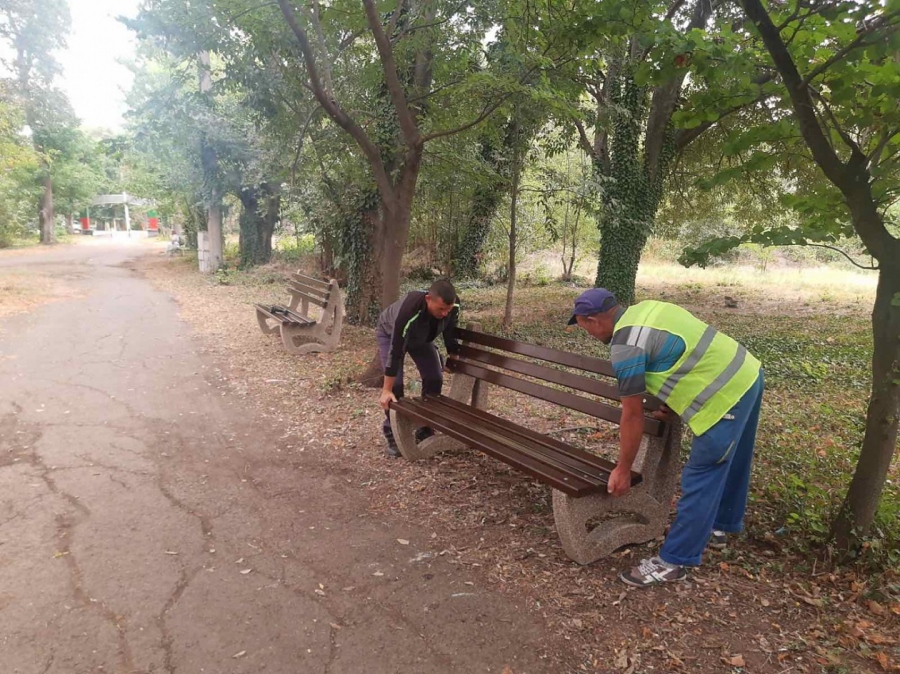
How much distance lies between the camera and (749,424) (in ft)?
9.84

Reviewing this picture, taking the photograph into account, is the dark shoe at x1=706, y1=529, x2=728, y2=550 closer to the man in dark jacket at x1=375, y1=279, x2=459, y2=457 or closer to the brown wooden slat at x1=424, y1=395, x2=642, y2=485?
the brown wooden slat at x1=424, y1=395, x2=642, y2=485

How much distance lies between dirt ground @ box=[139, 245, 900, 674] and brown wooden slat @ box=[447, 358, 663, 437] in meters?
0.71

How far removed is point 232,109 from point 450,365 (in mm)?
15852

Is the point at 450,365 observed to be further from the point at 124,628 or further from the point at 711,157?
the point at 711,157

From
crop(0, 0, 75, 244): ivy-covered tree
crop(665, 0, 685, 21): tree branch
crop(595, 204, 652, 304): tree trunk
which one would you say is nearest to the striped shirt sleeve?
crop(595, 204, 652, 304): tree trunk

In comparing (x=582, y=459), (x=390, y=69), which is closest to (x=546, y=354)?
(x=582, y=459)

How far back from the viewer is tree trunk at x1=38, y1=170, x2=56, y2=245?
34406mm

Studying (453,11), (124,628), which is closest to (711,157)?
(453,11)

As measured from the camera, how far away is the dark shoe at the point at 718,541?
326 cm

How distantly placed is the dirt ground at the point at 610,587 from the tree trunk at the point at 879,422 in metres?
0.28

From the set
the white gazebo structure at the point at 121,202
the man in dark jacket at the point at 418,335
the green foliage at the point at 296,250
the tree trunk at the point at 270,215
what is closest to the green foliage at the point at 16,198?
the green foliage at the point at 296,250

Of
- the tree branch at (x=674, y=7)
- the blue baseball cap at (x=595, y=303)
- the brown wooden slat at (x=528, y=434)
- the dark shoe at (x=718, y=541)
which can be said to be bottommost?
the dark shoe at (x=718, y=541)

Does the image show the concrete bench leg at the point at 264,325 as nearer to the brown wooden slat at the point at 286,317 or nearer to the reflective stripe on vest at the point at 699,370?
the brown wooden slat at the point at 286,317

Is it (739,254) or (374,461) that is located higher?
(739,254)
